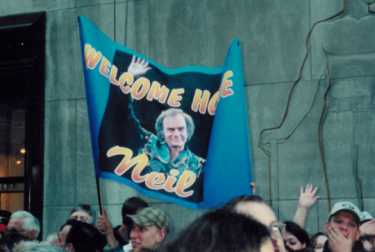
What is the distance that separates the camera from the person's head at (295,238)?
575 centimetres

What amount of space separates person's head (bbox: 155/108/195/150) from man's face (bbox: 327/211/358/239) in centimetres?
346

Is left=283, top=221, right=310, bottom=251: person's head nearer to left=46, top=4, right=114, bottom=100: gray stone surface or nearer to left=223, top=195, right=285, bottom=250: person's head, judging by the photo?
left=223, top=195, right=285, bottom=250: person's head

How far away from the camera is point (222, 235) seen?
1.83 metres

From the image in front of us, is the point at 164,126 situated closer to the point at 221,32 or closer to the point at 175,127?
the point at 175,127

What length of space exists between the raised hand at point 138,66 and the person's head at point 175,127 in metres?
0.49

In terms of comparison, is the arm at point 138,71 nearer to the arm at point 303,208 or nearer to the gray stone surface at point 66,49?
the gray stone surface at point 66,49

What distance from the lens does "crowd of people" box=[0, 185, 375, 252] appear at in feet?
6.06

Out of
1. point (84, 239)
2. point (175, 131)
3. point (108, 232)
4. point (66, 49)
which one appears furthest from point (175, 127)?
point (84, 239)

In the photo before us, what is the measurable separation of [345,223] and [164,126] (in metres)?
3.74

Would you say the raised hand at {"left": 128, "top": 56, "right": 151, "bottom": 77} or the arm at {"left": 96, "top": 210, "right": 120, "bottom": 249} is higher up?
the raised hand at {"left": 128, "top": 56, "right": 151, "bottom": 77}

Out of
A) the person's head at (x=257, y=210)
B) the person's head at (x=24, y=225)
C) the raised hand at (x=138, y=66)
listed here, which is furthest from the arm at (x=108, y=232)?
the person's head at (x=257, y=210)

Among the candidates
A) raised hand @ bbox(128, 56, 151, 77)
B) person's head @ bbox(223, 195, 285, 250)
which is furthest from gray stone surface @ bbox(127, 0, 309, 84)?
person's head @ bbox(223, 195, 285, 250)

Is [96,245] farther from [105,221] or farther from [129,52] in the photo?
[129,52]

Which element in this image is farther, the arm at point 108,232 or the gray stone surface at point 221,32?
the gray stone surface at point 221,32
